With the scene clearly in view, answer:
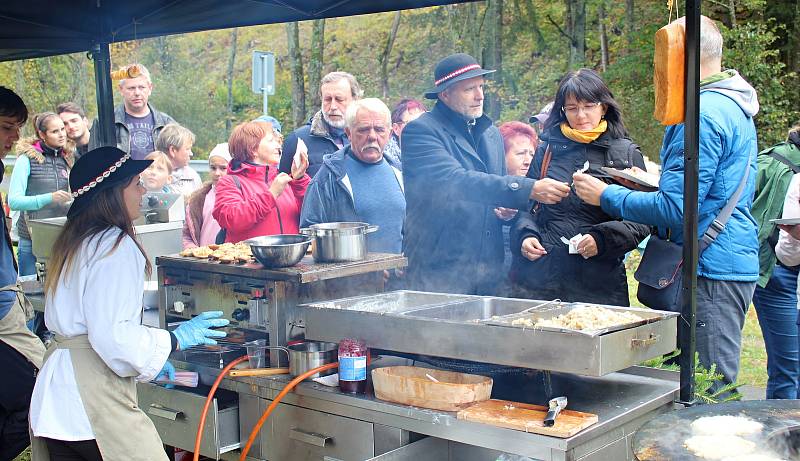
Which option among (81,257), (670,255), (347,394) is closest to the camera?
(81,257)

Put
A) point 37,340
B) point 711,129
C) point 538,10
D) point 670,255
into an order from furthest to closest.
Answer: point 538,10 → point 37,340 → point 670,255 → point 711,129

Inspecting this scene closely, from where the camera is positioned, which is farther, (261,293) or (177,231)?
(177,231)

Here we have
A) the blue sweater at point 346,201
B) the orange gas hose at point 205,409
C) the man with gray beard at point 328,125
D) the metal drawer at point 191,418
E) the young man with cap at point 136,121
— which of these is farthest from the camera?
the young man with cap at point 136,121

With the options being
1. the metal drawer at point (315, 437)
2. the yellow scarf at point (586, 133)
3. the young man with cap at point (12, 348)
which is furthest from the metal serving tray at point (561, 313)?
the young man with cap at point (12, 348)

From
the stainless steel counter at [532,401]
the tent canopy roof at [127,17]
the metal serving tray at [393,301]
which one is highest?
the tent canopy roof at [127,17]

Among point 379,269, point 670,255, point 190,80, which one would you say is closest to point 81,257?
point 379,269

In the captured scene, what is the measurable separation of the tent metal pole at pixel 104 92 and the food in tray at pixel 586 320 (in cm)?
346

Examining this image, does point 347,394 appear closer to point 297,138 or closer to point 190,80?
point 297,138

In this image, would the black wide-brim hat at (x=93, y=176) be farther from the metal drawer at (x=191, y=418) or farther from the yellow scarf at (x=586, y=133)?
the yellow scarf at (x=586, y=133)

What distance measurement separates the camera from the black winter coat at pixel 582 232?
377 cm

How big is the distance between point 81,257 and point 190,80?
24.1m

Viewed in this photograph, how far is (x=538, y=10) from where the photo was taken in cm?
1752

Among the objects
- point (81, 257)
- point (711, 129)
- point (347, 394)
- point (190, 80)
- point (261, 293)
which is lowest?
point (347, 394)

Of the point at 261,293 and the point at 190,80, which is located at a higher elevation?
the point at 190,80
